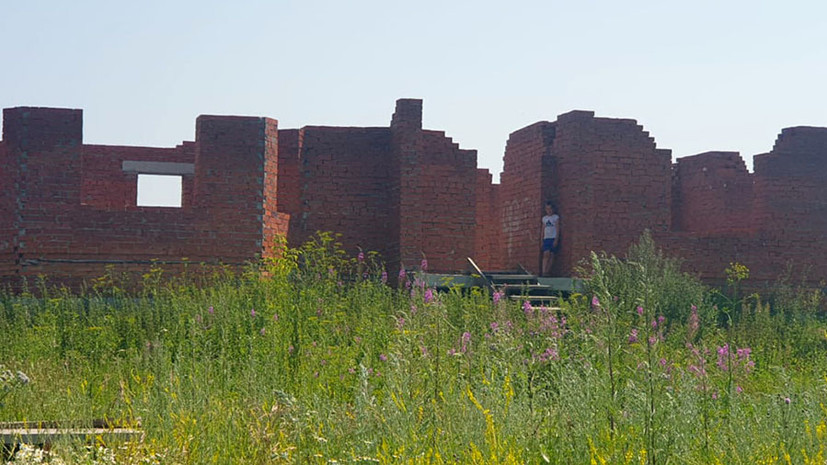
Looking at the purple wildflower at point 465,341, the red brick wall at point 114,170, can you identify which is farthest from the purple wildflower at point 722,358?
the red brick wall at point 114,170

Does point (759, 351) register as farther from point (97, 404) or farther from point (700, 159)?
point (700, 159)

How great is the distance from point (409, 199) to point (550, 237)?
2.46 meters

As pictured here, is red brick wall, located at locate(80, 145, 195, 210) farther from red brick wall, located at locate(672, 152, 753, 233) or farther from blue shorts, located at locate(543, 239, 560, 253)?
red brick wall, located at locate(672, 152, 753, 233)

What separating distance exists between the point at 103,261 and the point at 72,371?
18.1 ft

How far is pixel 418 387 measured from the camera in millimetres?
4820

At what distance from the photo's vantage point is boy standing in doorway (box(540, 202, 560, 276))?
1506cm

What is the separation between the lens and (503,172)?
17.0 meters

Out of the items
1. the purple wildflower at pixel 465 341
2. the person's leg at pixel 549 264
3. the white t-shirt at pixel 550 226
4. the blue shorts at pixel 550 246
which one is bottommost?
the purple wildflower at pixel 465 341

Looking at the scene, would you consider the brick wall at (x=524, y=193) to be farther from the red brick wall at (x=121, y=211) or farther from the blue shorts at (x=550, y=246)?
the red brick wall at (x=121, y=211)

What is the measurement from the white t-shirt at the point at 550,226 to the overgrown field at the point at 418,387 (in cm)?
507

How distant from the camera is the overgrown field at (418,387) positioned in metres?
4.21

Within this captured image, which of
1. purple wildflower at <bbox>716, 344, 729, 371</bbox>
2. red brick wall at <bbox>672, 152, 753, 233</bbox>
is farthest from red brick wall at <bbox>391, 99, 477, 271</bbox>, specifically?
purple wildflower at <bbox>716, 344, 729, 371</bbox>

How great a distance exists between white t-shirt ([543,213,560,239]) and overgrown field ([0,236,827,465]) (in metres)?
5.07

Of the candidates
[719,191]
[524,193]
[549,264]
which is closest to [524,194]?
[524,193]
